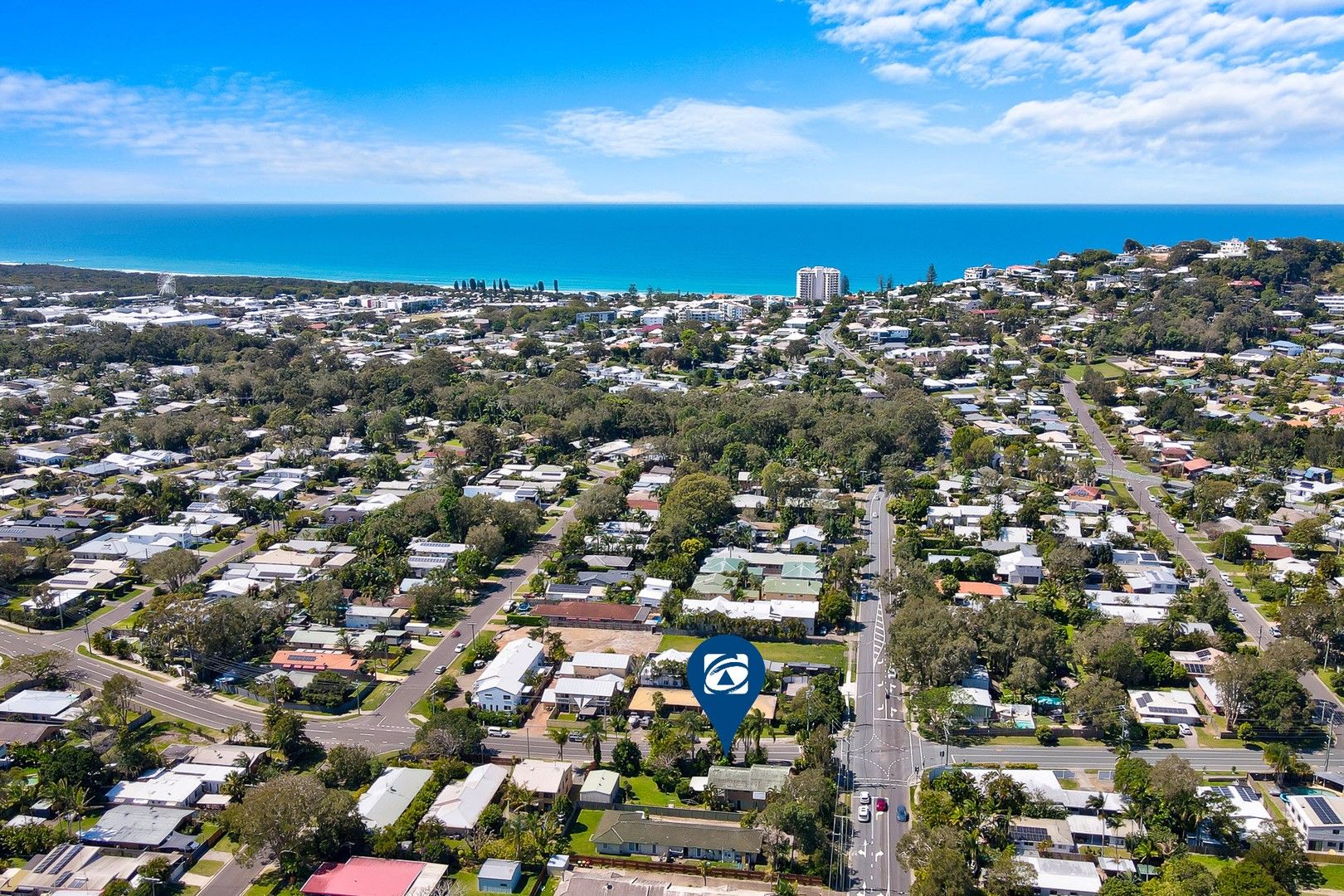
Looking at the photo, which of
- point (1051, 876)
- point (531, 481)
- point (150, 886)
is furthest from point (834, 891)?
point (531, 481)

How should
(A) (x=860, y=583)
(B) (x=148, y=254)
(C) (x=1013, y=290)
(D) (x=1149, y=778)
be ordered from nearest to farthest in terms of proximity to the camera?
(D) (x=1149, y=778) < (A) (x=860, y=583) < (C) (x=1013, y=290) < (B) (x=148, y=254)

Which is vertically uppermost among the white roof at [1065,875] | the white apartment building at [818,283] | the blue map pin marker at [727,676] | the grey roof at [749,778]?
the white apartment building at [818,283]

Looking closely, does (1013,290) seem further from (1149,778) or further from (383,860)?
(383,860)

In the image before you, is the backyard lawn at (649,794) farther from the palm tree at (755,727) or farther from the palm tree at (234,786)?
the palm tree at (234,786)

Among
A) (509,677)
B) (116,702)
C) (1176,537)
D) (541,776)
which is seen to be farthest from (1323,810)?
(116,702)

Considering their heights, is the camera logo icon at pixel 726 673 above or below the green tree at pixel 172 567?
above

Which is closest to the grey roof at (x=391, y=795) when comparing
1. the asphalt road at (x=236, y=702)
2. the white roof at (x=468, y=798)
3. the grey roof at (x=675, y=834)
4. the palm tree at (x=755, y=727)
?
the white roof at (x=468, y=798)

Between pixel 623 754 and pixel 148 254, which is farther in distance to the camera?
pixel 148 254
